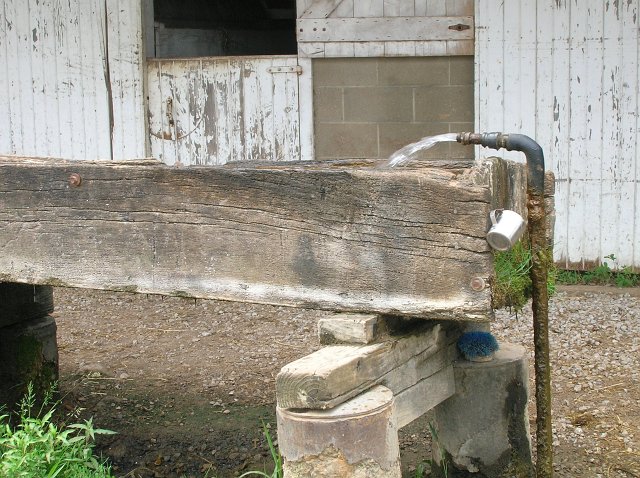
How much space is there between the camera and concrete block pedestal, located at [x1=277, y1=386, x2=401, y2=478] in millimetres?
2299

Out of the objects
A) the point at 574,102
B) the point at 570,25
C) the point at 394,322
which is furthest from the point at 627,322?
the point at 394,322

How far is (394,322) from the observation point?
2627 mm

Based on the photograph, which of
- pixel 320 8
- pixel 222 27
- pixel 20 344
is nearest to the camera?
pixel 20 344

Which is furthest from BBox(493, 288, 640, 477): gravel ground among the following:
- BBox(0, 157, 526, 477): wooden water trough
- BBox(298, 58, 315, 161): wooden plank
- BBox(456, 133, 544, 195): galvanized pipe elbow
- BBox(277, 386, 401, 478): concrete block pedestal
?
BBox(298, 58, 315, 161): wooden plank

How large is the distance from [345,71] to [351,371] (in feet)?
15.2

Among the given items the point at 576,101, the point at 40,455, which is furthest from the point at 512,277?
the point at 576,101

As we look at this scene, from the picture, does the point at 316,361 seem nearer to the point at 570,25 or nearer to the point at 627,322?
the point at 627,322

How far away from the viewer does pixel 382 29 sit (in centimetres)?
662

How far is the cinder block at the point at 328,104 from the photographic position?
6812 mm

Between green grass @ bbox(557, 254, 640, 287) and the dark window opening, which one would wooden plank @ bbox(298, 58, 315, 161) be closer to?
the dark window opening

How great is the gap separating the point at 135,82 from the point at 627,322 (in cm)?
397

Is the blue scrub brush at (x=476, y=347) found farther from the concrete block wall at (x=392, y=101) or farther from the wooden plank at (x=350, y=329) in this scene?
the concrete block wall at (x=392, y=101)

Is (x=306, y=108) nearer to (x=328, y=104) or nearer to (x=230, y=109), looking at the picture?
(x=328, y=104)

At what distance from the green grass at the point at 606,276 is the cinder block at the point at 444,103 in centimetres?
136
